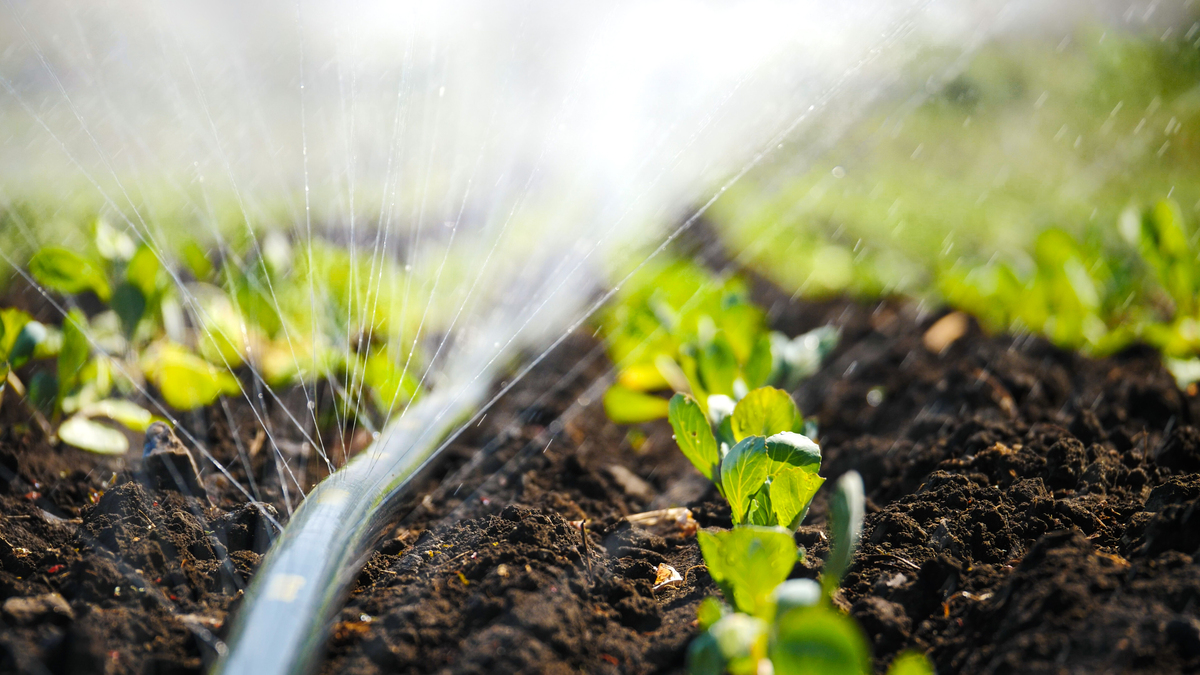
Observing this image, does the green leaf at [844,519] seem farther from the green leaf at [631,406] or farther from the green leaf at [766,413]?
the green leaf at [631,406]

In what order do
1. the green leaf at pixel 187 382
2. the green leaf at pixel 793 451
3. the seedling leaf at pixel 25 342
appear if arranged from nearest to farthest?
1. the green leaf at pixel 793 451
2. the seedling leaf at pixel 25 342
3. the green leaf at pixel 187 382

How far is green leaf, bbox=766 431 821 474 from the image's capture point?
79 cm

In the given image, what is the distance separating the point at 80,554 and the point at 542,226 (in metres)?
1.72

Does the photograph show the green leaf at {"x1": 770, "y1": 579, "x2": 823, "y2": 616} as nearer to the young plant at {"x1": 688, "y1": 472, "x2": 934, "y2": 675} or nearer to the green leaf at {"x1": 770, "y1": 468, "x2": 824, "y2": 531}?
the young plant at {"x1": 688, "y1": 472, "x2": 934, "y2": 675}

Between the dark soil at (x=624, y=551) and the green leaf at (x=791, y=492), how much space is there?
69 millimetres

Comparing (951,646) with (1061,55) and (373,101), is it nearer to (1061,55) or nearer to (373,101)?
(373,101)

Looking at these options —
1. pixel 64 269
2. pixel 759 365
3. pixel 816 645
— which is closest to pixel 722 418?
pixel 759 365

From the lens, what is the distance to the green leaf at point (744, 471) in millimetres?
812

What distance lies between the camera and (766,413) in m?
0.93

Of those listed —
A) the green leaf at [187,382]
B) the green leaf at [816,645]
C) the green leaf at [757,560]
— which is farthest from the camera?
the green leaf at [187,382]

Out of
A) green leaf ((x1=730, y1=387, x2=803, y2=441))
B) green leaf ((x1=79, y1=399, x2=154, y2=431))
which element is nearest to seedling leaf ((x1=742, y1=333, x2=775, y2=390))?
green leaf ((x1=730, y1=387, x2=803, y2=441))

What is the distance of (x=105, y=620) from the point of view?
0.71m

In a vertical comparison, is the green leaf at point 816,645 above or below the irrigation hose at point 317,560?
below

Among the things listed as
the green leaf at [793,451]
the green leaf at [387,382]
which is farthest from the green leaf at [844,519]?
the green leaf at [387,382]
